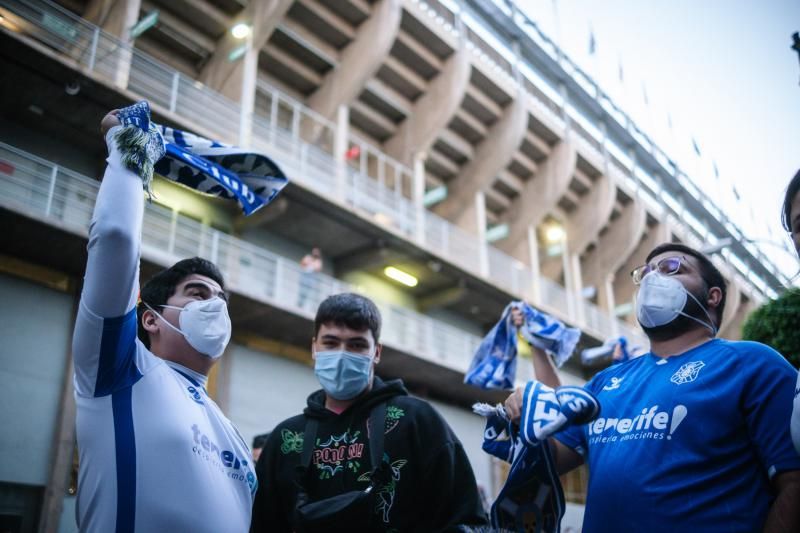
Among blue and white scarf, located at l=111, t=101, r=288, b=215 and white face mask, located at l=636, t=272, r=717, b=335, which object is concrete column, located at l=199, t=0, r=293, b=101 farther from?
white face mask, located at l=636, t=272, r=717, b=335

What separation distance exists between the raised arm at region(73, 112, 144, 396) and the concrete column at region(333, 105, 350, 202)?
14.5 m

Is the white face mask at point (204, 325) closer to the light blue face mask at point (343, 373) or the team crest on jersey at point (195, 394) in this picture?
the team crest on jersey at point (195, 394)

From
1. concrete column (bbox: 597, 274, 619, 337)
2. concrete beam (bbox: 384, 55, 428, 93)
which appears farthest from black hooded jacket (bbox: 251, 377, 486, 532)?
concrete column (bbox: 597, 274, 619, 337)

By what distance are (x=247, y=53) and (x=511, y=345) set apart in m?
13.1

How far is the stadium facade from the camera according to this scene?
38.8ft

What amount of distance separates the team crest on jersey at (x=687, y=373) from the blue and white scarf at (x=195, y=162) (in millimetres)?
2377

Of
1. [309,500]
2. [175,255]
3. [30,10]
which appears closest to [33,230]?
[175,255]

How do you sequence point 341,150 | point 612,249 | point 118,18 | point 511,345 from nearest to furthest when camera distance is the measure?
point 511,345 → point 118,18 → point 341,150 → point 612,249

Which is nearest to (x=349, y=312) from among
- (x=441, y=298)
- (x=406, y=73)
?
(x=441, y=298)

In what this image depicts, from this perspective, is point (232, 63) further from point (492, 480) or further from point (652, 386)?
point (652, 386)

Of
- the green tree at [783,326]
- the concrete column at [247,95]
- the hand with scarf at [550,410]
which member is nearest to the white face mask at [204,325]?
the hand with scarf at [550,410]

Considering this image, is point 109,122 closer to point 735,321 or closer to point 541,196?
point 541,196

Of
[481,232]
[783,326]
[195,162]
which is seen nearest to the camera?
[195,162]

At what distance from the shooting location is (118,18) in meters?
14.2
